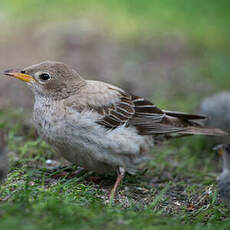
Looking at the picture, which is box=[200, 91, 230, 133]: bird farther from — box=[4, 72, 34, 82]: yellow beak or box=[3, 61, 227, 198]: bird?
box=[4, 72, 34, 82]: yellow beak

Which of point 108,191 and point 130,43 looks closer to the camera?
point 108,191

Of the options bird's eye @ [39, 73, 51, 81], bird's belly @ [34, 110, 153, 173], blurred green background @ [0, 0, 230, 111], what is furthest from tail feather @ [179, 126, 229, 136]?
blurred green background @ [0, 0, 230, 111]

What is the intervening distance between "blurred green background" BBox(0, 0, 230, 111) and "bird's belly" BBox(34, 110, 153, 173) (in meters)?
3.16

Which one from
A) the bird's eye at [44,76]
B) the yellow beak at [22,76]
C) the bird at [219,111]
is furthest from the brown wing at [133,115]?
the bird at [219,111]

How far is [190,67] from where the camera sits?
480 inches

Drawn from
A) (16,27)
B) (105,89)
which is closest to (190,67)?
(16,27)

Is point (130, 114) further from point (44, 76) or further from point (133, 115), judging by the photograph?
point (44, 76)

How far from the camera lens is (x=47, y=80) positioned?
248 inches

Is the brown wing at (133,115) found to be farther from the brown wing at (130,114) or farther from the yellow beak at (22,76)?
the yellow beak at (22,76)

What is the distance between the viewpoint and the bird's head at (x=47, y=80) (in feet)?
20.6

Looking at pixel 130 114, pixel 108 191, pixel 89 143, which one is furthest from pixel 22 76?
pixel 108 191

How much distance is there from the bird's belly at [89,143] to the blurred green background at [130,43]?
3.16 meters

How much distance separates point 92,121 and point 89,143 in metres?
0.29

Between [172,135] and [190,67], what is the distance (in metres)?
5.48
